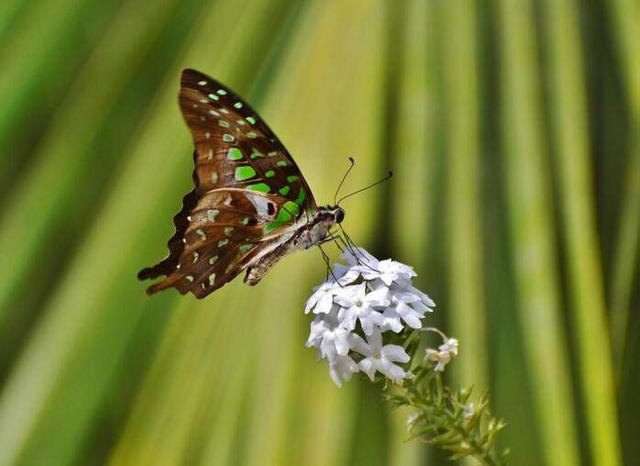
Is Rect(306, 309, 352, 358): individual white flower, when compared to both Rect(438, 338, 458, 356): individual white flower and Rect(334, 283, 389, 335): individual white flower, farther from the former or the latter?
Rect(438, 338, 458, 356): individual white flower

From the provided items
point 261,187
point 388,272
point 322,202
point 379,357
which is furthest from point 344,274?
point 322,202

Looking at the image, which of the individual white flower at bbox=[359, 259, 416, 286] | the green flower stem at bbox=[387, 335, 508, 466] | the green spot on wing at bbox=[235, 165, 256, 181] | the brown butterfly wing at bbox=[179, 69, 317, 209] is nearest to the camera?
the green flower stem at bbox=[387, 335, 508, 466]

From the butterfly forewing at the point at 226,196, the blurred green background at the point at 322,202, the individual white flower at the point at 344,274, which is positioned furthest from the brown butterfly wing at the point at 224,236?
the individual white flower at the point at 344,274

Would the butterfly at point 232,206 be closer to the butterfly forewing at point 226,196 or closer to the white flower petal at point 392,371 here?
the butterfly forewing at point 226,196

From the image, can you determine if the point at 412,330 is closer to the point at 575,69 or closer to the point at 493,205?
the point at 493,205

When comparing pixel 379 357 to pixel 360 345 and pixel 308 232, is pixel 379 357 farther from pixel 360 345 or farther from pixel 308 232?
pixel 308 232

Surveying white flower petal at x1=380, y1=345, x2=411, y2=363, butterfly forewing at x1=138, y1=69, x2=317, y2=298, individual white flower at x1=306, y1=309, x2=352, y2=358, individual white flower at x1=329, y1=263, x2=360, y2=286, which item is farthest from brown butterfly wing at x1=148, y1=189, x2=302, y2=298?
white flower petal at x1=380, y1=345, x2=411, y2=363

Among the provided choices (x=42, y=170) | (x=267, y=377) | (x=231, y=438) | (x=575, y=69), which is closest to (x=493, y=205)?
(x=575, y=69)

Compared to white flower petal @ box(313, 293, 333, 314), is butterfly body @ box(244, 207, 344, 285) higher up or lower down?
higher up
